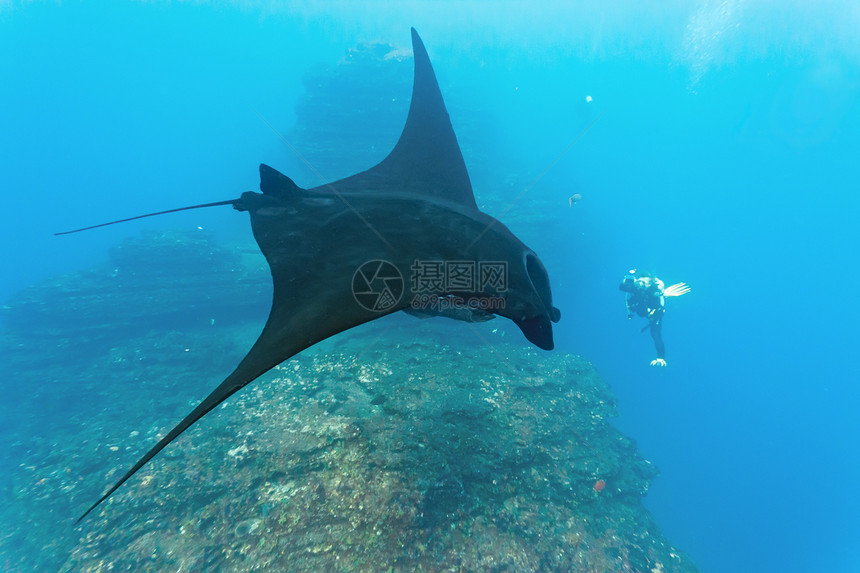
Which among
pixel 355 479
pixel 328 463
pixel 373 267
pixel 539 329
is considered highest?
pixel 539 329

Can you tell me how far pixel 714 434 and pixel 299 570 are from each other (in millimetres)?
51161

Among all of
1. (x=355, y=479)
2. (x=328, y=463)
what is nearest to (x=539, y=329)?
(x=355, y=479)

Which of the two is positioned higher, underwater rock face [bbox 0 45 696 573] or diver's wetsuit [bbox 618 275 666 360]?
diver's wetsuit [bbox 618 275 666 360]

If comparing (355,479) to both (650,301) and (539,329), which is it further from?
(650,301)

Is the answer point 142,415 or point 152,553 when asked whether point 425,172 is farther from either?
point 142,415

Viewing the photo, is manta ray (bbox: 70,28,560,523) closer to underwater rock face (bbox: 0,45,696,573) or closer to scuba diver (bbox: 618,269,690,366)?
underwater rock face (bbox: 0,45,696,573)

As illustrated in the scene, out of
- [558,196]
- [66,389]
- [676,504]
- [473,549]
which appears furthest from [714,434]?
[66,389]

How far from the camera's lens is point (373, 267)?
2.97 m

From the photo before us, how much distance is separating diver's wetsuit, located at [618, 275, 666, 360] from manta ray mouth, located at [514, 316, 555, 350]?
14.4m

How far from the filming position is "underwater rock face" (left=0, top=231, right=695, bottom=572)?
571 cm

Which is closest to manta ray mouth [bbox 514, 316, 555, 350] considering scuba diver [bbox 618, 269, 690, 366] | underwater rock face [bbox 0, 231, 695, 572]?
underwater rock face [bbox 0, 231, 695, 572]

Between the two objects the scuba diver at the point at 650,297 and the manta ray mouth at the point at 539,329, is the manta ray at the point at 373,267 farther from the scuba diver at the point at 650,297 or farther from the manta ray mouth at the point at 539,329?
the scuba diver at the point at 650,297

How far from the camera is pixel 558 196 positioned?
1191 inches

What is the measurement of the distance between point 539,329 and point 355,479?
17.8ft
